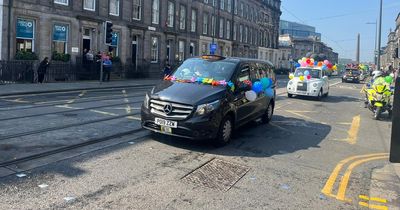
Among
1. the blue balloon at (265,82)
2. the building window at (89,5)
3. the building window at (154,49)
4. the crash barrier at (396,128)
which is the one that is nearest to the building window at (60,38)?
the building window at (89,5)

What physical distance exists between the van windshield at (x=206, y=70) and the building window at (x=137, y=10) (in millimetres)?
24563

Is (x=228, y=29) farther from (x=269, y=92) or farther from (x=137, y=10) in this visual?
(x=269, y=92)

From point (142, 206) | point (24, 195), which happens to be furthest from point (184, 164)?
point (24, 195)

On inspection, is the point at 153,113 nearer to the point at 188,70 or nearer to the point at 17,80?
the point at 188,70

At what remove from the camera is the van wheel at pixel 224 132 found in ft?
26.5

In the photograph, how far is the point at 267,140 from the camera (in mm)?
9328

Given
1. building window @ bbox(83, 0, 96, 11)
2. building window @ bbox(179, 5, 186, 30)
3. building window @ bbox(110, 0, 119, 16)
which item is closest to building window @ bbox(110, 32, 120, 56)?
building window @ bbox(110, 0, 119, 16)

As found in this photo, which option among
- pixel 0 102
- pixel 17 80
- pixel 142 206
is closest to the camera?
pixel 142 206

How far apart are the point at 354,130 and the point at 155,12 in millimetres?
26997

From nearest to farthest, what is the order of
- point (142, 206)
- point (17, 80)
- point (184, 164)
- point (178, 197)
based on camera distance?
point (142, 206) < point (178, 197) < point (184, 164) < point (17, 80)

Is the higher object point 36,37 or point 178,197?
point 36,37

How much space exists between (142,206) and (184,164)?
205 centimetres

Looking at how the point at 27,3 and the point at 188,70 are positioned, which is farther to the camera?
the point at 27,3

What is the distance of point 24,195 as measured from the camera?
16.0 ft
